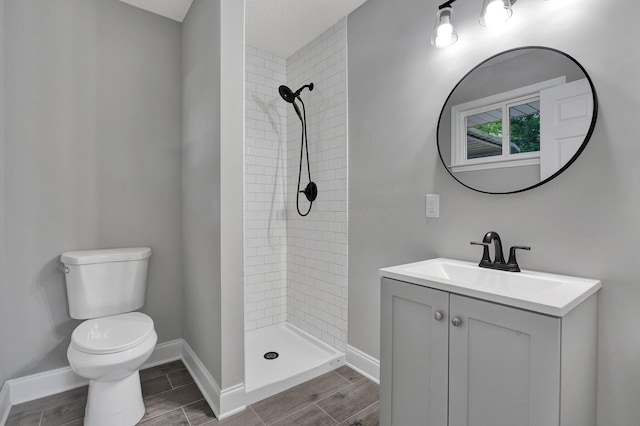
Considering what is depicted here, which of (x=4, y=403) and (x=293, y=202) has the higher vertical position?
(x=293, y=202)

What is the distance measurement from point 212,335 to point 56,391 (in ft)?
3.54

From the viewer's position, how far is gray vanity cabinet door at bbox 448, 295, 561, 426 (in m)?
0.98

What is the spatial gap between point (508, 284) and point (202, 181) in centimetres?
179

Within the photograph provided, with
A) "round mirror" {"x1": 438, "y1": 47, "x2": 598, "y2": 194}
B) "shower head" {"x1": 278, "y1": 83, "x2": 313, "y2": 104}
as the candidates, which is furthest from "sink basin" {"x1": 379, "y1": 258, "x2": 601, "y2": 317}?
"shower head" {"x1": 278, "y1": 83, "x2": 313, "y2": 104}

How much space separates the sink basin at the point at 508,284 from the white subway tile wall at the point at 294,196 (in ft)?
3.07

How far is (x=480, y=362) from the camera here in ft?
3.74

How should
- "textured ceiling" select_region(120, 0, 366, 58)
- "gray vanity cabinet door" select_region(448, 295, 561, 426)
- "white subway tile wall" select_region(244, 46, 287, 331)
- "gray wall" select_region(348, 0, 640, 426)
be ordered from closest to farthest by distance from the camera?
"gray vanity cabinet door" select_region(448, 295, 561, 426) < "gray wall" select_region(348, 0, 640, 426) < "textured ceiling" select_region(120, 0, 366, 58) < "white subway tile wall" select_region(244, 46, 287, 331)

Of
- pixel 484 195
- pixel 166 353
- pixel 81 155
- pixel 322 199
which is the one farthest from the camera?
pixel 322 199

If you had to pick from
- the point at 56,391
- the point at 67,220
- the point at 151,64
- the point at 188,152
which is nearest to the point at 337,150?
the point at 188,152

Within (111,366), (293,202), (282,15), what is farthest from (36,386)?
(282,15)

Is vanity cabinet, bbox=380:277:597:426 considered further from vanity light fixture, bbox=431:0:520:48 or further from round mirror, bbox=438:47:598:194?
vanity light fixture, bbox=431:0:520:48

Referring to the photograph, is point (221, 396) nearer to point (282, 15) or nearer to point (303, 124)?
point (303, 124)

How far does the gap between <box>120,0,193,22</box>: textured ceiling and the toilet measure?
1.75 m

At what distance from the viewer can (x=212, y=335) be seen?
195cm
